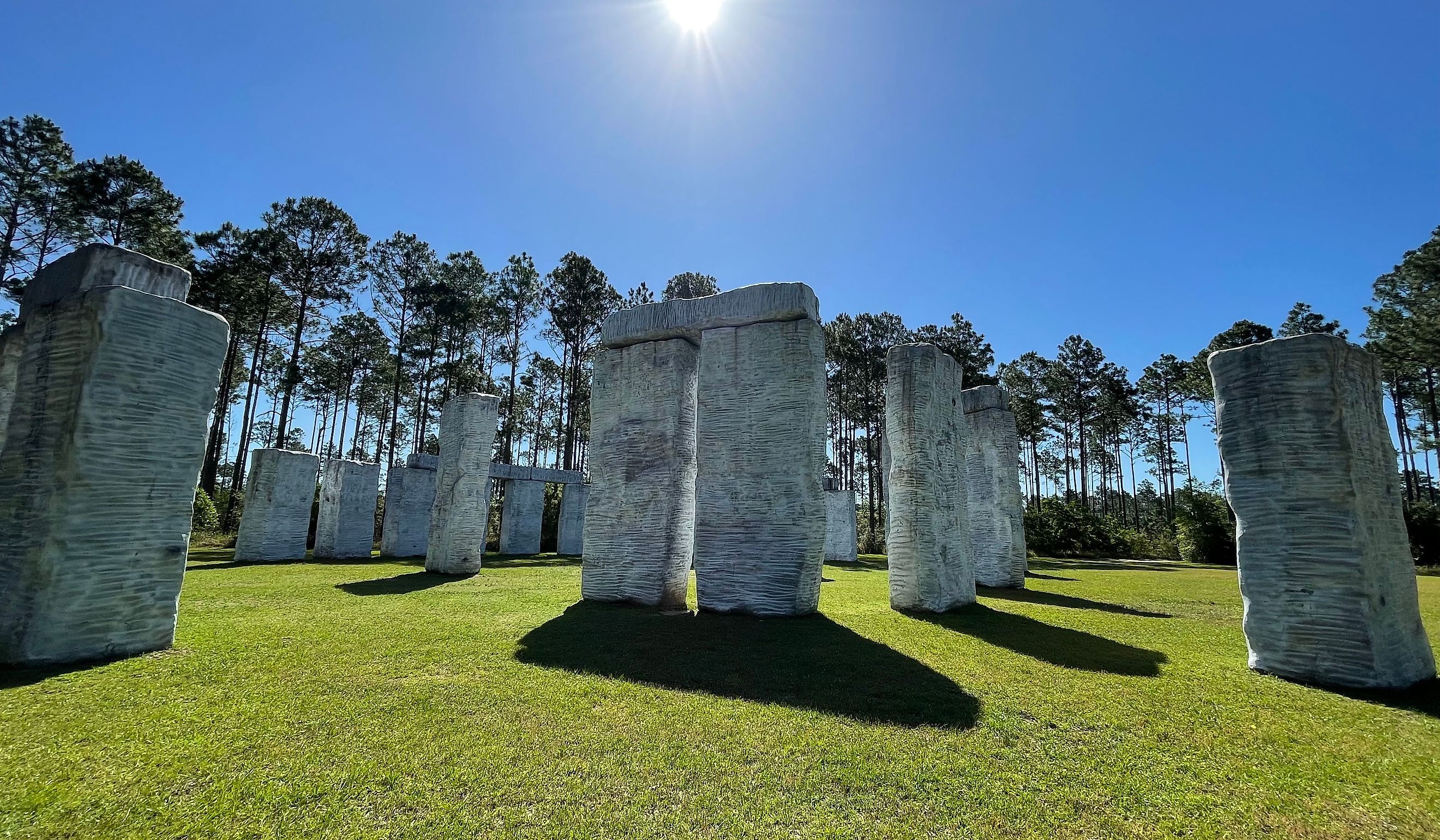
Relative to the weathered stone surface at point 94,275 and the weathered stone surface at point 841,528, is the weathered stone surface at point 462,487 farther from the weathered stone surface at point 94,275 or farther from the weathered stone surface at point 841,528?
the weathered stone surface at point 841,528

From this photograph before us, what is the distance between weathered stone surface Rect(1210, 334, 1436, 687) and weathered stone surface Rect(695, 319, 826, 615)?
416 cm

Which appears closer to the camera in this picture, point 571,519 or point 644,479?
point 644,479

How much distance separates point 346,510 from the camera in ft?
53.8

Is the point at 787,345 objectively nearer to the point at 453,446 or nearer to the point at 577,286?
the point at 453,446

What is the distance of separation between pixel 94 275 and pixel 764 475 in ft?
22.7

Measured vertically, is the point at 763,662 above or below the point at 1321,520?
below

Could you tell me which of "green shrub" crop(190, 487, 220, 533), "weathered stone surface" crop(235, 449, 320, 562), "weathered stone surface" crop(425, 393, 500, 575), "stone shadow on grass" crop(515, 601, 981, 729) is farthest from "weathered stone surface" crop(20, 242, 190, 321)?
"green shrub" crop(190, 487, 220, 533)

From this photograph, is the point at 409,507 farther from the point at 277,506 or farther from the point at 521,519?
the point at 521,519

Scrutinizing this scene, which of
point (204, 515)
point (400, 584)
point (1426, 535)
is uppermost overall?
point (1426, 535)

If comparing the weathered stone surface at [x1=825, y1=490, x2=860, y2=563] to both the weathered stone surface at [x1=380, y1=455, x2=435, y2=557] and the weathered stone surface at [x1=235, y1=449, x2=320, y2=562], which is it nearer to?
the weathered stone surface at [x1=380, y1=455, x2=435, y2=557]

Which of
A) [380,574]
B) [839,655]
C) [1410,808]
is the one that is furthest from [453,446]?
[1410,808]

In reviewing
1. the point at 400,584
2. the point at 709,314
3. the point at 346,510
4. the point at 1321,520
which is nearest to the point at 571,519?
the point at 346,510

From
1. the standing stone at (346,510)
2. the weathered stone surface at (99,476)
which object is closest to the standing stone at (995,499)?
the weathered stone surface at (99,476)

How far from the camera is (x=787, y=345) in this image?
25.8ft
